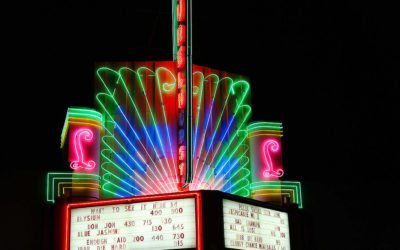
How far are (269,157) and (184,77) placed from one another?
9.80 feet

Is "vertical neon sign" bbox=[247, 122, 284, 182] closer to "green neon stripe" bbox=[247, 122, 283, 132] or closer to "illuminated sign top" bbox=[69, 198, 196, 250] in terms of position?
"green neon stripe" bbox=[247, 122, 283, 132]

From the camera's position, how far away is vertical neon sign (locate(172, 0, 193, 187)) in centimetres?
1283

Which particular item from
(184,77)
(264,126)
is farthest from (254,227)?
(184,77)

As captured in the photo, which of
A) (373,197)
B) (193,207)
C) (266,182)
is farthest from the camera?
(373,197)

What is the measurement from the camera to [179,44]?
13578mm

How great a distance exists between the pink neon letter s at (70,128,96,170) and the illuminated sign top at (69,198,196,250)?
3.59 ft

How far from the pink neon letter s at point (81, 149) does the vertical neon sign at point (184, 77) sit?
1.96m

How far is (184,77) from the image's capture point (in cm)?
1361

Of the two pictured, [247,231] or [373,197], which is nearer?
[247,231]

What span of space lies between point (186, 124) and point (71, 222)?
10.1 ft

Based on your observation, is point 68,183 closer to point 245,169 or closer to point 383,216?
point 245,169

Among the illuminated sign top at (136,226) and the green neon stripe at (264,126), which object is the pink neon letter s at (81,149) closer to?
the illuminated sign top at (136,226)

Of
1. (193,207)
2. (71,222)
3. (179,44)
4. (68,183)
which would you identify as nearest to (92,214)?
(71,222)

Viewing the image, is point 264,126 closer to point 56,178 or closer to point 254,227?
point 254,227
